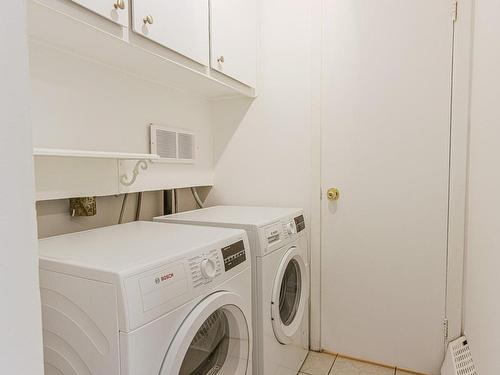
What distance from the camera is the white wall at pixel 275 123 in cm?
198

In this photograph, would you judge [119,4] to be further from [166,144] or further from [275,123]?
[275,123]

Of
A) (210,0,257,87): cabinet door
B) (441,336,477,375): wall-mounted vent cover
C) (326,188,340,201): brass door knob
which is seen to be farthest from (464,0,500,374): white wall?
(210,0,257,87): cabinet door

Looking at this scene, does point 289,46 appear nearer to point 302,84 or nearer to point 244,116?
point 302,84

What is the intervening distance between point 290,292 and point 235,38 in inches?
57.9

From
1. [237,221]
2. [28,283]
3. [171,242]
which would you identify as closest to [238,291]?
[171,242]

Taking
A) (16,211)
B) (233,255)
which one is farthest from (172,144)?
(16,211)

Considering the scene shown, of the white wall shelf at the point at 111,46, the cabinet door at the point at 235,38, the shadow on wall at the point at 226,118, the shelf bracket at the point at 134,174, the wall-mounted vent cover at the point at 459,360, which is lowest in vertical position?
the wall-mounted vent cover at the point at 459,360

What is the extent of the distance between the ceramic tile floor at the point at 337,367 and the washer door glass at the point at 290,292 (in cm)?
35

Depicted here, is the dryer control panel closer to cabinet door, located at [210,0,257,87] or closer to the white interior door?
the white interior door

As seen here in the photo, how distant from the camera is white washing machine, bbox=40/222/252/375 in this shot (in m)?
0.75

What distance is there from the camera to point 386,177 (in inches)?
71.4

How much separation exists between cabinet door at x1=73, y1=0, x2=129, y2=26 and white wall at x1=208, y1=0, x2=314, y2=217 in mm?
1077

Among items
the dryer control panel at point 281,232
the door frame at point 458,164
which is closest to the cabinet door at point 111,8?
the dryer control panel at point 281,232

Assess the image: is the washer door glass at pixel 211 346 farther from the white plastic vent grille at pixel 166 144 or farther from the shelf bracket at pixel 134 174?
the white plastic vent grille at pixel 166 144
